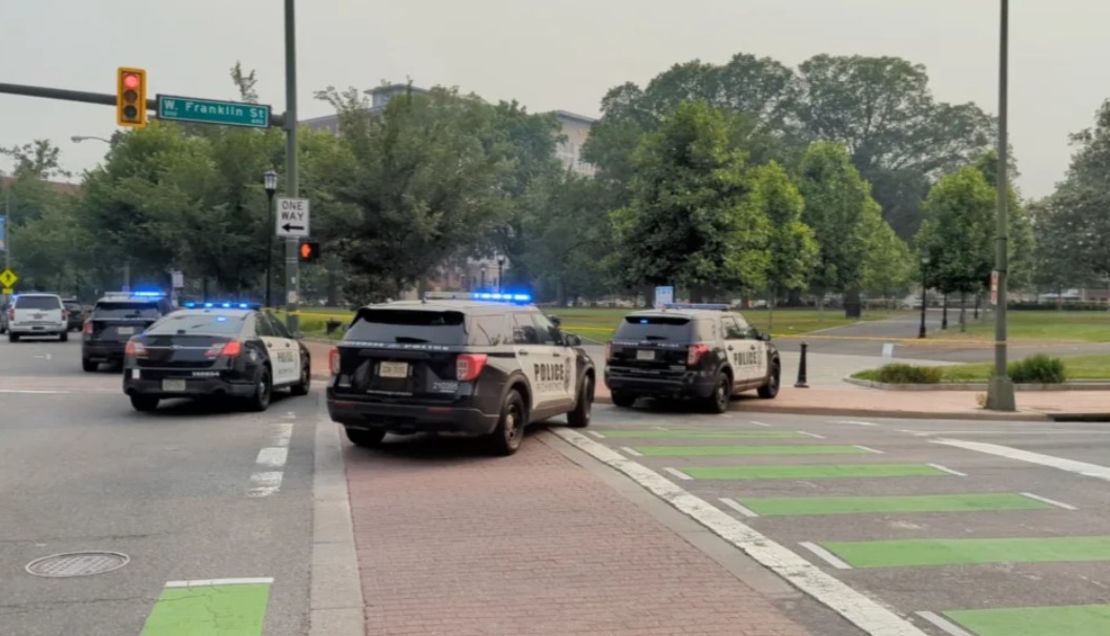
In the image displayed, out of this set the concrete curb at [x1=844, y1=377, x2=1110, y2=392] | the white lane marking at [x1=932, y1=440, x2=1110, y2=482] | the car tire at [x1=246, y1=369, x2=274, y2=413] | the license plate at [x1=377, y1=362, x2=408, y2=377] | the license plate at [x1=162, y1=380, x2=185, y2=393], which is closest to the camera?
the license plate at [x1=377, y1=362, x2=408, y2=377]

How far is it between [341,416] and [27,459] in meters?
3.33

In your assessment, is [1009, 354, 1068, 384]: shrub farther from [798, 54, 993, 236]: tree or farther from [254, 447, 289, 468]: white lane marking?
[798, 54, 993, 236]: tree

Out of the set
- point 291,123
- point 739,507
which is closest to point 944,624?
point 739,507

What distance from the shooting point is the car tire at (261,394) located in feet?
48.7

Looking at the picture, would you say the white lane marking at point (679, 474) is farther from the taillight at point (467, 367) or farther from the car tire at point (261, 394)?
the car tire at point (261, 394)

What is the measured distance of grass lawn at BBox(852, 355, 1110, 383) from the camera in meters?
23.1

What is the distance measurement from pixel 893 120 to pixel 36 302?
241 feet

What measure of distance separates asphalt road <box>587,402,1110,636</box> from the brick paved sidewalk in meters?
0.68

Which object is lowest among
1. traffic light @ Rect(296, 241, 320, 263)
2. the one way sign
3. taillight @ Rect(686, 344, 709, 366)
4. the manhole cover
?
the manhole cover

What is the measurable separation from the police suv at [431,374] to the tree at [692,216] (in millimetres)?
25972

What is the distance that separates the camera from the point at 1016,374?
22844 mm

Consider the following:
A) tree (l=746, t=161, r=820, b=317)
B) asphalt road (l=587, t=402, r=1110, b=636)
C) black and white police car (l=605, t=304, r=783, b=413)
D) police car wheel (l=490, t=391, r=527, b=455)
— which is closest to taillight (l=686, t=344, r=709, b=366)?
black and white police car (l=605, t=304, r=783, b=413)

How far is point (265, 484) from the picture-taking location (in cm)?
934

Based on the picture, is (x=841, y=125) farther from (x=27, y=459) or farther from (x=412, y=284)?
(x=27, y=459)
